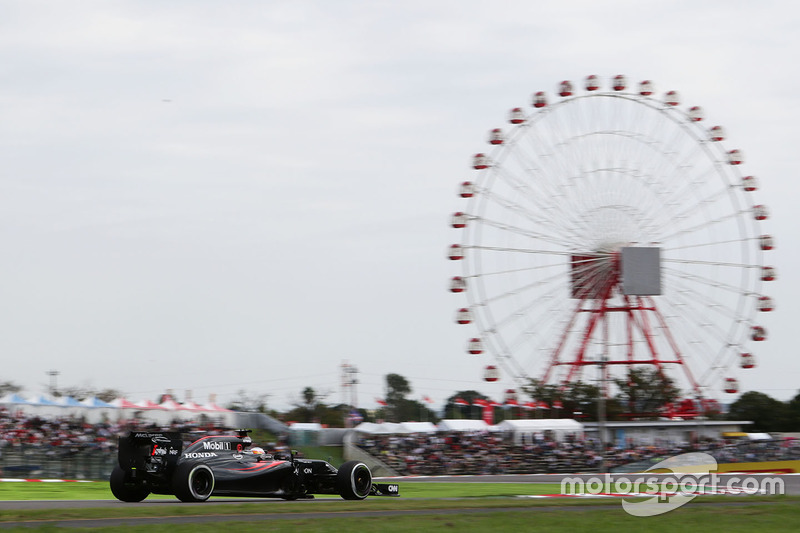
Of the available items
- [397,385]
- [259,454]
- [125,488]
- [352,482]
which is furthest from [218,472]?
[397,385]

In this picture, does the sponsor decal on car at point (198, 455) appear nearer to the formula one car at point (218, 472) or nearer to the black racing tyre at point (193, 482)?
the formula one car at point (218, 472)

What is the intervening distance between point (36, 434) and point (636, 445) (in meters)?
27.8

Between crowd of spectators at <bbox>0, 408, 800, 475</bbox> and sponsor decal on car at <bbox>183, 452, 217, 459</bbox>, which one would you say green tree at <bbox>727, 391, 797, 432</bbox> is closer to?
crowd of spectators at <bbox>0, 408, 800, 475</bbox>

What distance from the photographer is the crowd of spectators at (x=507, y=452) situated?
1758 inches

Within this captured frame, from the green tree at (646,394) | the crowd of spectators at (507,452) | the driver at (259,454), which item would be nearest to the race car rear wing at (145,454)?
the driver at (259,454)

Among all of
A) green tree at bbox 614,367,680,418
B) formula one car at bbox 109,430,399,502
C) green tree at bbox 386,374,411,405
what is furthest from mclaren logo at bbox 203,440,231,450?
green tree at bbox 386,374,411,405

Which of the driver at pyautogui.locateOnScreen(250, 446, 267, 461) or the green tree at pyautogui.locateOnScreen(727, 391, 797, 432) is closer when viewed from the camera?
the driver at pyautogui.locateOnScreen(250, 446, 267, 461)

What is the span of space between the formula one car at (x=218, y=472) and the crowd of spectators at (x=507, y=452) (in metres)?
24.0

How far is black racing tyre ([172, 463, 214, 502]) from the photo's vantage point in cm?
1847

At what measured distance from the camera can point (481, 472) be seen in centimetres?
4488

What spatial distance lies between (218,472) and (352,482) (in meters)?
2.88

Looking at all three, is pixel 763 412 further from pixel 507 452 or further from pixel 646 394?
pixel 507 452

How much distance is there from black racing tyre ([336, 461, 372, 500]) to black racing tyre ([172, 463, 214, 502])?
285 centimetres

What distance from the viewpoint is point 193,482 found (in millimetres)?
18641
